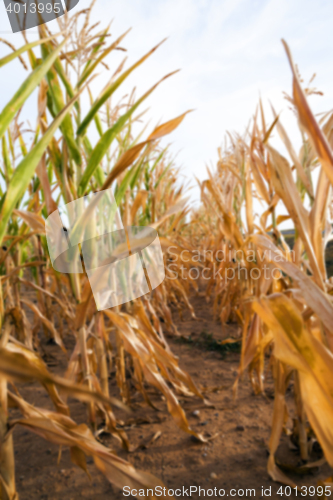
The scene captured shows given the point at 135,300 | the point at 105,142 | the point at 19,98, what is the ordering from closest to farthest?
the point at 19,98 → the point at 105,142 → the point at 135,300

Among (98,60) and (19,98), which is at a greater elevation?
(98,60)

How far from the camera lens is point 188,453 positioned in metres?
0.91

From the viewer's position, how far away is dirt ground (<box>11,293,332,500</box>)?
780mm

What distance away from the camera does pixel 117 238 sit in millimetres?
908

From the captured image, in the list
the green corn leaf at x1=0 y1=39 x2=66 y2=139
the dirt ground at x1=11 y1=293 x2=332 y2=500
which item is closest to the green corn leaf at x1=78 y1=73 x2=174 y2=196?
the green corn leaf at x1=0 y1=39 x2=66 y2=139

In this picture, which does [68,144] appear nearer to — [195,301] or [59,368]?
[59,368]

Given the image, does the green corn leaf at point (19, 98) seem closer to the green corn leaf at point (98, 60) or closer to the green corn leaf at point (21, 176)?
the green corn leaf at point (21, 176)

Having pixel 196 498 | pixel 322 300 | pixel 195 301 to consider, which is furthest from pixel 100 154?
pixel 195 301

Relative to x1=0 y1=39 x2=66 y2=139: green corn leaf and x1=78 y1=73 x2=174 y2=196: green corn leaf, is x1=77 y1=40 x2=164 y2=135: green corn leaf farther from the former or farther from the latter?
x1=0 y1=39 x2=66 y2=139: green corn leaf

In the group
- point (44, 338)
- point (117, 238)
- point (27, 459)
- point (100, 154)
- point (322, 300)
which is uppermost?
point (100, 154)

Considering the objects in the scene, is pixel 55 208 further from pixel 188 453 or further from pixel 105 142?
pixel 188 453

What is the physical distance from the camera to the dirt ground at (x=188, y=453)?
30.7 inches

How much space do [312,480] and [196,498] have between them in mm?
293

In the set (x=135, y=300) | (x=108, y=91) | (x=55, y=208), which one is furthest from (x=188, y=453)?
(x=108, y=91)
